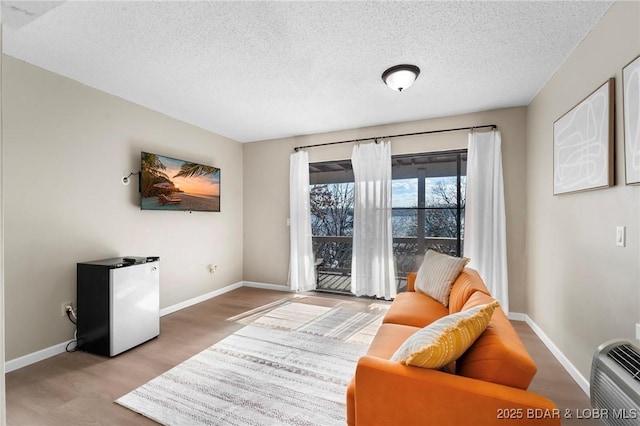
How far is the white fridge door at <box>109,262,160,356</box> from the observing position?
8.80 feet

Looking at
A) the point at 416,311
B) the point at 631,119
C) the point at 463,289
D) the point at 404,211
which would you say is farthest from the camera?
the point at 404,211

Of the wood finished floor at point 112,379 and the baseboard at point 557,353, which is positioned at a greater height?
the baseboard at point 557,353

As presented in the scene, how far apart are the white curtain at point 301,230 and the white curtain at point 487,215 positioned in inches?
90.1

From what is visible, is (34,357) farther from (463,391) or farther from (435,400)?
(463,391)

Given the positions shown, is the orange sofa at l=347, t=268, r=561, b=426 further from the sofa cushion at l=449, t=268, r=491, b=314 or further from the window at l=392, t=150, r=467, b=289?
the window at l=392, t=150, r=467, b=289

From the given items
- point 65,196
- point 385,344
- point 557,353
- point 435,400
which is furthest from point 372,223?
point 65,196

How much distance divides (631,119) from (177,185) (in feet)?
13.8

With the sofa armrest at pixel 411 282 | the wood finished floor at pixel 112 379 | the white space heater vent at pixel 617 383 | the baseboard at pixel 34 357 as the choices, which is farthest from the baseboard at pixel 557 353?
the baseboard at pixel 34 357

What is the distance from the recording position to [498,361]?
1.25 meters

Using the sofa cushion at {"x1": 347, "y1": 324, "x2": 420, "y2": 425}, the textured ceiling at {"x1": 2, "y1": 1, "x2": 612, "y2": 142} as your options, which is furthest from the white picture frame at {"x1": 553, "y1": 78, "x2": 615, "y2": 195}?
the sofa cushion at {"x1": 347, "y1": 324, "x2": 420, "y2": 425}

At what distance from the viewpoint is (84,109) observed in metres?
2.96

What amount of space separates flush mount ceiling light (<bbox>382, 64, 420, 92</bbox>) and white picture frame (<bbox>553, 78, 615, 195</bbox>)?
4.22 ft

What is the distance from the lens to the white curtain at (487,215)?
362 centimetres

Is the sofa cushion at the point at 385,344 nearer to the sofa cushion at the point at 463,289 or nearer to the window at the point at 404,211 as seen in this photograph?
the sofa cushion at the point at 463,289
